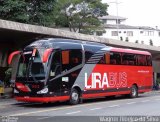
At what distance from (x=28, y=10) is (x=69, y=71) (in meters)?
16.5

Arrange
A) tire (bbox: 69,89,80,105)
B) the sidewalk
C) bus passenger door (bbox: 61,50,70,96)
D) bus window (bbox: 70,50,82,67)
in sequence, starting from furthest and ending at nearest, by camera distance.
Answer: the sidewalk, bus window (bbox: 70,50,82,67), tire (bbox: 69,89,80,105), bus passenger door (bbox: 61,50,70,96)

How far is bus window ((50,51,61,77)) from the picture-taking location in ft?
64.3

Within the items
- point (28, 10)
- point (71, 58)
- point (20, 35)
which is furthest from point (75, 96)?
point (28, 10)

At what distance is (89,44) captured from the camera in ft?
76.1

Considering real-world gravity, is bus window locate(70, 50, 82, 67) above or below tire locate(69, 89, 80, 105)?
above

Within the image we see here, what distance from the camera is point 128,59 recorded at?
2711 cm

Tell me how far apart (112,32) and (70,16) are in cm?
4431

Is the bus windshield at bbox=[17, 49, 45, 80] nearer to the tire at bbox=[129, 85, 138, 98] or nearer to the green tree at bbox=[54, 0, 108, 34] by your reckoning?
the tire at bbox=[129, 85, 138, 98]

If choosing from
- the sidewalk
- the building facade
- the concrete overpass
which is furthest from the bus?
the building facade

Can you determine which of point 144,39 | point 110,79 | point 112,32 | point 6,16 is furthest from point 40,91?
point 144,39

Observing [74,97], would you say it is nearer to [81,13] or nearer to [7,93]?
[7,93]

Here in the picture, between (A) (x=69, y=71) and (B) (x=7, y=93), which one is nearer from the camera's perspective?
(A) (x=69, y=71)

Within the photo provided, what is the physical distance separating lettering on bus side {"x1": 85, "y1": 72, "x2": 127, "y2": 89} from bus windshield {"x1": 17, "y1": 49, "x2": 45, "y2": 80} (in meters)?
3.72

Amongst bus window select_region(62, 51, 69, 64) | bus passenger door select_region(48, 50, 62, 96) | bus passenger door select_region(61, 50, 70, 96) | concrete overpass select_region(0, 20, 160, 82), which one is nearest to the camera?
bus passenger door select_region(48, 50, 62, 96)
